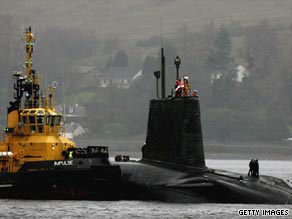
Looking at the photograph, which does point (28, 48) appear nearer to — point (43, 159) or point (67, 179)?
point (43, 159)

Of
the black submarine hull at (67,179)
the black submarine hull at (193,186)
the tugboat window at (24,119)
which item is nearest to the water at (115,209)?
the black submarine hull at (67,179)

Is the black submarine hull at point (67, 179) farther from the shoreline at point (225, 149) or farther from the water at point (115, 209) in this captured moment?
the shoreline at point (225, 149)

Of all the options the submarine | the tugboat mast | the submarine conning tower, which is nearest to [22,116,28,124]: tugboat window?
the tugboat mast

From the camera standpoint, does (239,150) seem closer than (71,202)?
No

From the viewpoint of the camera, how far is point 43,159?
193 feet

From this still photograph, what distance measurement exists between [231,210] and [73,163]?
8169mm

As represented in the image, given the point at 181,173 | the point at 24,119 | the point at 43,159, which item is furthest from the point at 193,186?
the point at 24,119

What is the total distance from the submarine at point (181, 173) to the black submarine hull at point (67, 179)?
1.59m

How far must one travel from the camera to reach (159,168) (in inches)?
2315

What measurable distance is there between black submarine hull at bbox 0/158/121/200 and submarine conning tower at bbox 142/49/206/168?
2.97 m

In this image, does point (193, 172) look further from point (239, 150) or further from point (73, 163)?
point (239, 150)

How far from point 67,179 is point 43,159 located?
6.09ft

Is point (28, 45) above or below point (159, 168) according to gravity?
above

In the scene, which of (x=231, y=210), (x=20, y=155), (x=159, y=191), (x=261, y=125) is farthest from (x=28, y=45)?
(x=261, y=125)
